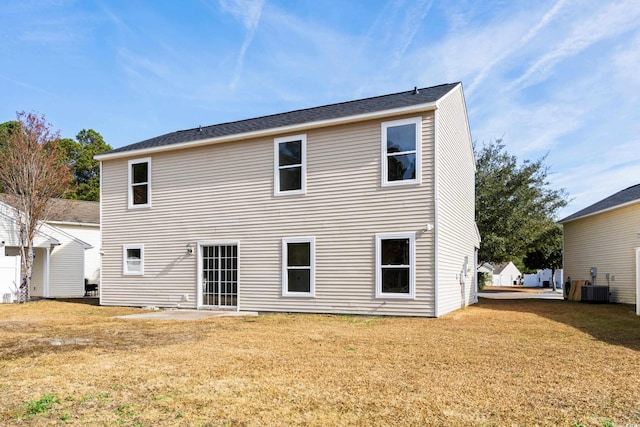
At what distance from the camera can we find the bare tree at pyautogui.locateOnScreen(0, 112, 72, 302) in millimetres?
18391

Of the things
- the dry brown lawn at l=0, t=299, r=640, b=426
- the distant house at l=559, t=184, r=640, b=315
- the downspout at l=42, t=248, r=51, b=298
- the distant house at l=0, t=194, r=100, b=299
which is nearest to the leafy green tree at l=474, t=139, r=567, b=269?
the distant house at l=559, t=184, r=640, b=315

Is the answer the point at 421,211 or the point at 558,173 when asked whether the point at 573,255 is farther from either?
the point at 421,211

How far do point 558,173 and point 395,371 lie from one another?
25.2m

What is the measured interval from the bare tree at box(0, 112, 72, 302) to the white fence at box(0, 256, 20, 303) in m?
0.26

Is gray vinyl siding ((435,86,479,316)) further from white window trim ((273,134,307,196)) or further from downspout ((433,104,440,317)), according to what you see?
white window trim ((273,134,307,196))

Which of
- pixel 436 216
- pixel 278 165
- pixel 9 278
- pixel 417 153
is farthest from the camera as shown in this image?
pixel 9 278

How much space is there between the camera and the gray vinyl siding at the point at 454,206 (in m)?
12.1

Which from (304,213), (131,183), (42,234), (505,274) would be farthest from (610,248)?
(505,274)

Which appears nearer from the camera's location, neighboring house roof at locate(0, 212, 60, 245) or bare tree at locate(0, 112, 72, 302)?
bare tree at locate(0, 112, 72, 302)

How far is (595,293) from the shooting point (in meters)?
18.3

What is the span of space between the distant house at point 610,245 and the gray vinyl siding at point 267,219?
28.7 ft

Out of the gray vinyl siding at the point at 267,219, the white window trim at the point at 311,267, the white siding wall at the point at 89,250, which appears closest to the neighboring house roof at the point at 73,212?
the white siding wall at the point at 89,250

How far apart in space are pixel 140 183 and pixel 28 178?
5945mm

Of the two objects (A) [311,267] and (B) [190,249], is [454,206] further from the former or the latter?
(B) [190,249]
